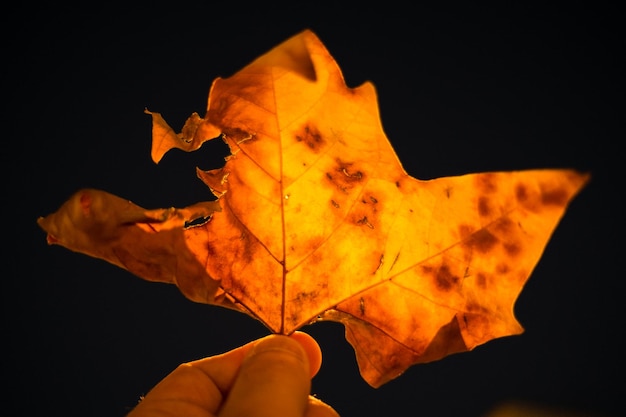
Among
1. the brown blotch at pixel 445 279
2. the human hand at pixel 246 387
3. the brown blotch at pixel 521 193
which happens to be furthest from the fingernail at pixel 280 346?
the brown blotch at pixel 521 193

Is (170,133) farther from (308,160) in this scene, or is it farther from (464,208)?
(464,208)

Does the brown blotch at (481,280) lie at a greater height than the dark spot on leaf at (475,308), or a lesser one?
greater

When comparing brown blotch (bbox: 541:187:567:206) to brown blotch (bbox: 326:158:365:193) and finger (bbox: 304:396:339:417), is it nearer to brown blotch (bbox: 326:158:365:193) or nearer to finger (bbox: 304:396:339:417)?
brown blotch (bbox: 326:158:365:193)

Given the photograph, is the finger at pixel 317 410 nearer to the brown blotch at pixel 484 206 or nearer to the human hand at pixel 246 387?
the human hand at pixel 246 387

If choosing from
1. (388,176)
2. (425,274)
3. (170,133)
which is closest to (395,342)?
(425,274)

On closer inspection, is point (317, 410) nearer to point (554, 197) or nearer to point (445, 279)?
point (445, 279)

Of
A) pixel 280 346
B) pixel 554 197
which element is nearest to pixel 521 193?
pixel 554 197

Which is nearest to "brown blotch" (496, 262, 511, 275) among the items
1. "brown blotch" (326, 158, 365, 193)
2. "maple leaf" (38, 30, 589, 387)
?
"maple leaf" (38, 30, 589, 387)
